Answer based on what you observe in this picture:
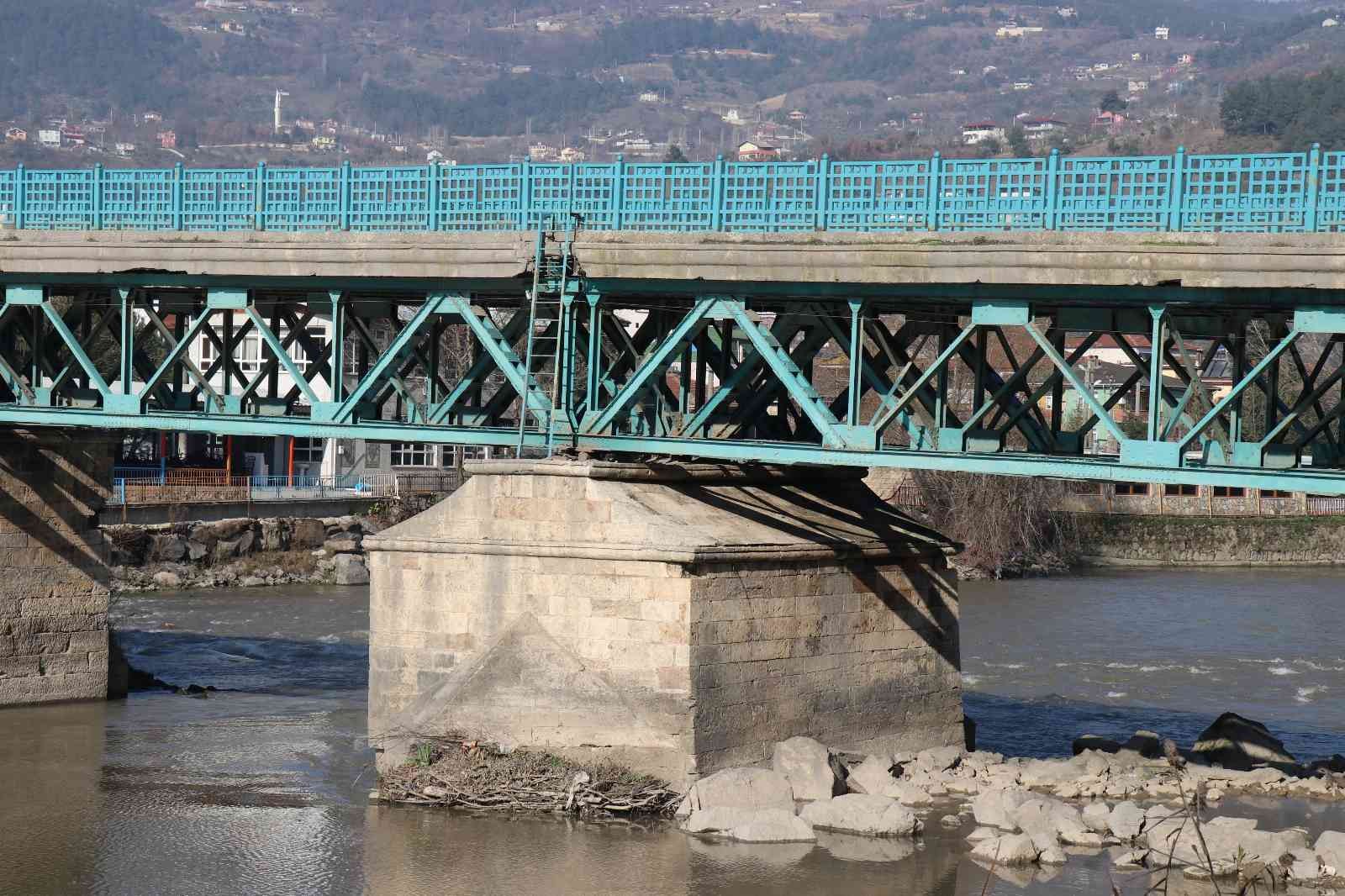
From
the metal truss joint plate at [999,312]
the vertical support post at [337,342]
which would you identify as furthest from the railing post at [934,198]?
the vertical support post at [337,342]

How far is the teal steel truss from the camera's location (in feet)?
61.9

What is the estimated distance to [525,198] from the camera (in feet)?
75.3

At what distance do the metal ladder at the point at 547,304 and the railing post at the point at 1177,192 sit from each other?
6720mm

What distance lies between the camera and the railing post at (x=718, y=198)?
21672 millimetres

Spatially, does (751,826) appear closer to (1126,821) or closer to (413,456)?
(1126,821)

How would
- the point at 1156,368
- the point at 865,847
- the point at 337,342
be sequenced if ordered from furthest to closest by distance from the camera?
the point at 337,342, the point at 865,847, the point at 1156,368

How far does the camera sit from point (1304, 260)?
1783 cm

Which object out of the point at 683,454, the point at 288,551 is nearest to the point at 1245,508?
the point at 288,551

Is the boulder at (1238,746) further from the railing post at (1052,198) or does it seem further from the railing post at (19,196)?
the railing post at (19,196)

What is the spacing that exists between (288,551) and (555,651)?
33490mm

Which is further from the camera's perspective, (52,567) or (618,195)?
(52,567)

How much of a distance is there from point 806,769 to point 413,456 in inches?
2017

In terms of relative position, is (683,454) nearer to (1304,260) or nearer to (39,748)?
(1304,260)

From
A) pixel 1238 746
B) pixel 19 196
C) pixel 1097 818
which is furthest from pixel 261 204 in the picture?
pixel 1238 746
